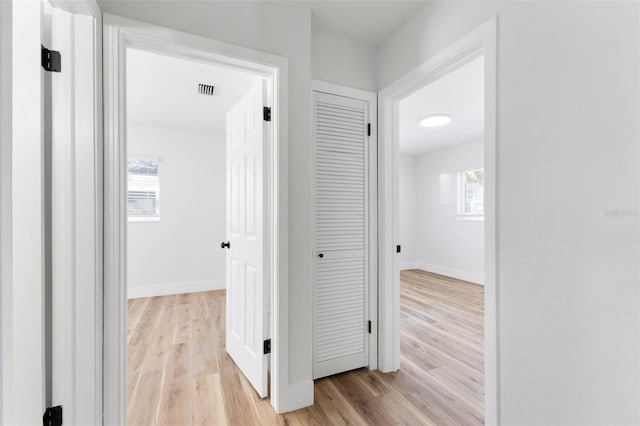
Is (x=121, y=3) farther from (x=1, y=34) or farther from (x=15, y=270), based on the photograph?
(x=15, y=270)

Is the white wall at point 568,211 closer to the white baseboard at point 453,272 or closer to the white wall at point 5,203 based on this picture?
the white wall at point 5,203

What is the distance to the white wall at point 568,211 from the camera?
3.20 feet

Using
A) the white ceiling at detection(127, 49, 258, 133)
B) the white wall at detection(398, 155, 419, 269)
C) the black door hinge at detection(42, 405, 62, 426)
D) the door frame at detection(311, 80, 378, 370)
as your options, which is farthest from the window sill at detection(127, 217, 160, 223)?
the white wall at detection(398, 155, 419, 269)

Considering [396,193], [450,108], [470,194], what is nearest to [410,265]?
[470,194]

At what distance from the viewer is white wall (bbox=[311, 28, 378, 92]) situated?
2109 mm

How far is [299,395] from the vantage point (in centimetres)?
182

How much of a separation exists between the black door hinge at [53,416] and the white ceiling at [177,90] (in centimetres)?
203

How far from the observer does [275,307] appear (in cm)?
179

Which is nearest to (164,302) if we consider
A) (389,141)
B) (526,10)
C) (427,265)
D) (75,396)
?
(75,396)

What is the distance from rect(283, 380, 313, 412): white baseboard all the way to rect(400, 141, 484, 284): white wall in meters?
4.29

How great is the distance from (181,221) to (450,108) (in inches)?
165

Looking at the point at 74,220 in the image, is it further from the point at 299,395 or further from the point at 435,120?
the point at 435,120

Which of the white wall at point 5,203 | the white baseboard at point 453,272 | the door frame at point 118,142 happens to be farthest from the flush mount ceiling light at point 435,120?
the white wall at point 5,203

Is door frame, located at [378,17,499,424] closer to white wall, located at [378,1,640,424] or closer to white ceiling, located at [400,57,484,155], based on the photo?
white wall, located at [378,1,640,424]
